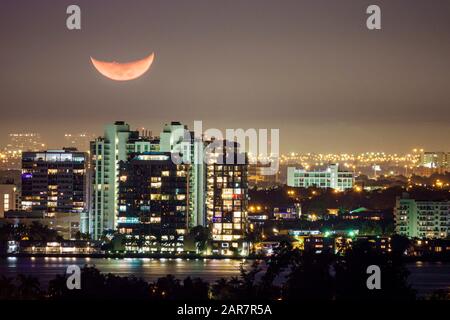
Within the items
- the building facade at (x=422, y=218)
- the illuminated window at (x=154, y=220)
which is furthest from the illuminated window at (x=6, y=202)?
the building facade at (x=422, y=218)

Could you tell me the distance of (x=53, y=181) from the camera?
2933 centimetres

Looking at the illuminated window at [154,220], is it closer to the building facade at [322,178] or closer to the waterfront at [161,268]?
the waterfront at [161,268]

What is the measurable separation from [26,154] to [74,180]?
1647 mm

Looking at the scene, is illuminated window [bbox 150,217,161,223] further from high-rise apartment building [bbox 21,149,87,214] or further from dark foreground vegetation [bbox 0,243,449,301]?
dark foreground vegetation [bbox 0,243,449,301]

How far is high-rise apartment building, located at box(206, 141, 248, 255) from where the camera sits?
77.6 ft

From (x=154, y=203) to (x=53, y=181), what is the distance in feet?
21.6

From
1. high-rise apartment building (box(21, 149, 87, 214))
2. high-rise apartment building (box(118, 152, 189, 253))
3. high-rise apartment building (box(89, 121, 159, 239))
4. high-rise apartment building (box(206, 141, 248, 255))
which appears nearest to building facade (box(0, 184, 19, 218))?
high-rise apartment building (box(21, 149, 87, 214))

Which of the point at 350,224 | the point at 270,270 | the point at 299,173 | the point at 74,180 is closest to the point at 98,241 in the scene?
the point at 74,180

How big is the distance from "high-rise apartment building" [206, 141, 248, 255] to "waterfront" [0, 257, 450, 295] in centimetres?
115

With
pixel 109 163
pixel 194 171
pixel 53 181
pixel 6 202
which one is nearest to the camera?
pixel 194 171

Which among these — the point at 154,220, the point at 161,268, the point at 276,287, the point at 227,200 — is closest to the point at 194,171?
the point at 227,200

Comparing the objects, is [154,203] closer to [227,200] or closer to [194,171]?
[194,171]

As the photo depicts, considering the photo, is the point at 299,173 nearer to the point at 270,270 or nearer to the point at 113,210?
the point at 113,210

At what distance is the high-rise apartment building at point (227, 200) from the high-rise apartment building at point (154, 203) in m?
0.55
